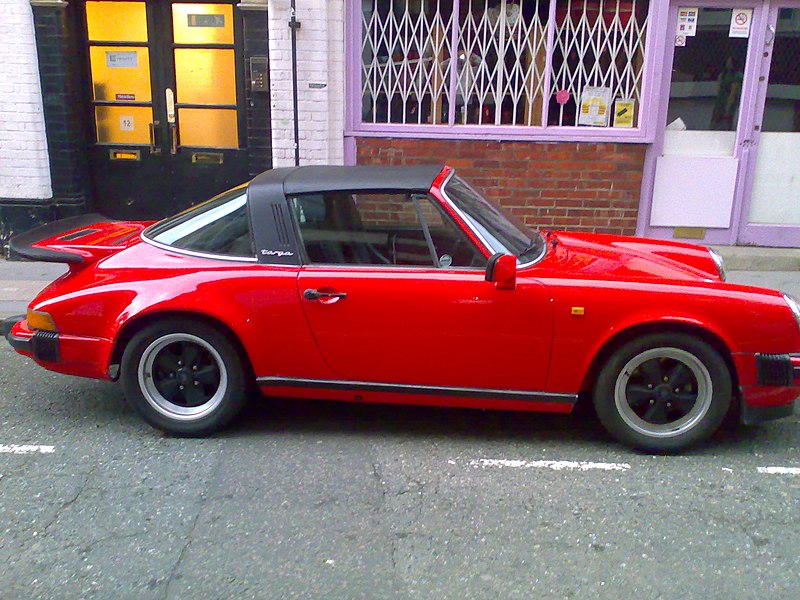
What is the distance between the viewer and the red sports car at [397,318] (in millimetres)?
3904

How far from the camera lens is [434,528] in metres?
3.37

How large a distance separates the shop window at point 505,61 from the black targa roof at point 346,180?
155 inches

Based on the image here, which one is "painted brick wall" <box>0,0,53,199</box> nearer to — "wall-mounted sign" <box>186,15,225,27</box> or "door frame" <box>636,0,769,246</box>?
"wall-mounted sign" <box>186,15,225,27</box>

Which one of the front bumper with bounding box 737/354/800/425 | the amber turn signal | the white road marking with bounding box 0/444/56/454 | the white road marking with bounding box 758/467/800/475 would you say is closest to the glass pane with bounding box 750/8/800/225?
the front bumper with bounding box 737/354/800/425

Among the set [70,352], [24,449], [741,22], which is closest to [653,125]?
[741,22]

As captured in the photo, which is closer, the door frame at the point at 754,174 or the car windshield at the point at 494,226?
the car windshield at the point at 494,226

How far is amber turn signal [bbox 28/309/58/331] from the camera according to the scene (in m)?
4.27

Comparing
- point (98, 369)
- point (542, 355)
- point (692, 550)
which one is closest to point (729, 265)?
point (542, 355)

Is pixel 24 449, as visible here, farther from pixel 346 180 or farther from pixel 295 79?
pixel 295 79

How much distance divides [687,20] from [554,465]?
18.8 ft

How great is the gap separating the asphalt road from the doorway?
4.12 metres

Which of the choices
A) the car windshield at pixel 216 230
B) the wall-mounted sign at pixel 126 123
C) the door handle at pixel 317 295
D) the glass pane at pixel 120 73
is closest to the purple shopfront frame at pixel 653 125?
the glass pane at pixel 120 73

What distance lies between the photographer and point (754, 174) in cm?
818

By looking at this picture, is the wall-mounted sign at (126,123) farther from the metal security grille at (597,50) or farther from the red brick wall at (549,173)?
the metal security grille at (597,50)
